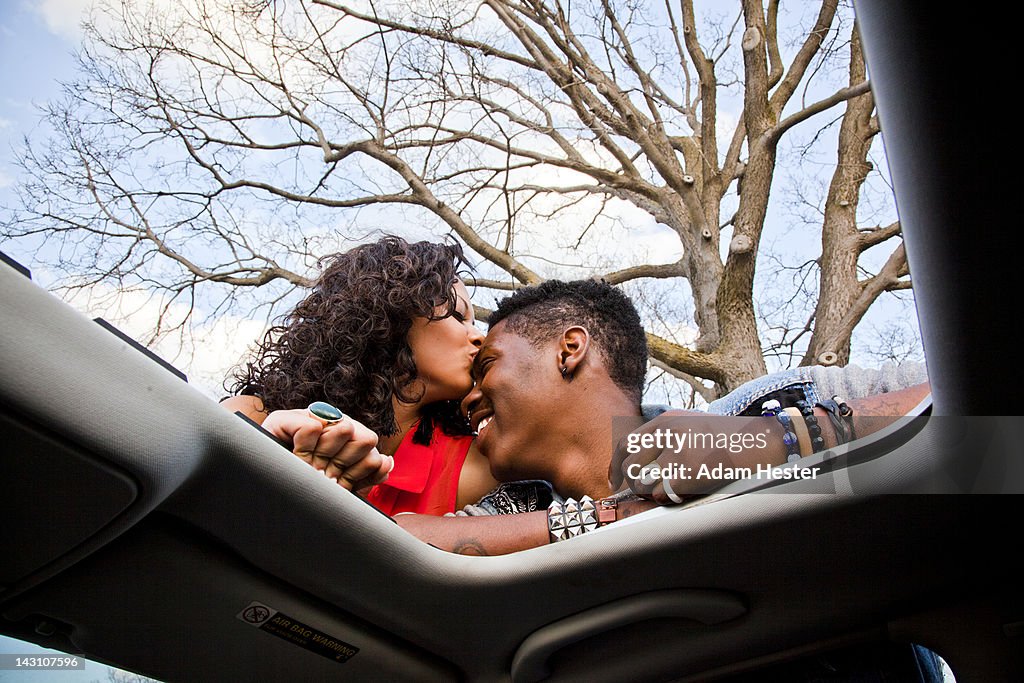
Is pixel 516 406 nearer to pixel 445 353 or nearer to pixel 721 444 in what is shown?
pixel 445 353

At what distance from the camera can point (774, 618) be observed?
1.05 meters

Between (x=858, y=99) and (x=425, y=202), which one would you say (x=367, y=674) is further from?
(x=858, y=99)

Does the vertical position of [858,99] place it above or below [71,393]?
above

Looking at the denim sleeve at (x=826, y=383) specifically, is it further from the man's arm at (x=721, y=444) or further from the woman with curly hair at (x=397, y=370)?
the woman with curly hair at (x=397, y=370)

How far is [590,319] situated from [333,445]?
88 centimetres

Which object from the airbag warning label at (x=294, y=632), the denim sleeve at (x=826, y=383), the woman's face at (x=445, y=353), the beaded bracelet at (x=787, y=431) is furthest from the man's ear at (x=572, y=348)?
the airbag warning label at (x=294, y=632)

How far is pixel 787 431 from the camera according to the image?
1006 millimetres

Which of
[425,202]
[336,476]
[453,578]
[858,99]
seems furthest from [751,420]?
[858,99]

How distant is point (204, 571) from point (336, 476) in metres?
0.24

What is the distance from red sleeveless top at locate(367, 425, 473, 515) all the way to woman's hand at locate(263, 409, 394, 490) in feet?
1.67

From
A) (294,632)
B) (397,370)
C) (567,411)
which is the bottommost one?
(294,632)

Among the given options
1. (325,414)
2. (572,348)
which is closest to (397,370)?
(572,348)

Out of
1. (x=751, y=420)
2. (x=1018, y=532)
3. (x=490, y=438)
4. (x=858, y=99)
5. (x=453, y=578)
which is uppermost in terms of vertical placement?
(x=858, y=99)

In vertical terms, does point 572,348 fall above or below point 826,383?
above
